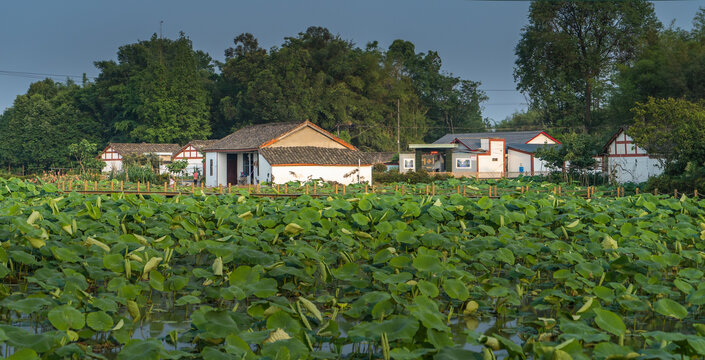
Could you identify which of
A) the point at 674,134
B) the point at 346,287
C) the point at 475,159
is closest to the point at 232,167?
the point at 475,159

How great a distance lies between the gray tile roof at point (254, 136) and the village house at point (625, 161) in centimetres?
1476

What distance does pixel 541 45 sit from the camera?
4612cm

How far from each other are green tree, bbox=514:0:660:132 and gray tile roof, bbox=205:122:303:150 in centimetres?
2307

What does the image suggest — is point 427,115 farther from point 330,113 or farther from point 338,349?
point 338,349

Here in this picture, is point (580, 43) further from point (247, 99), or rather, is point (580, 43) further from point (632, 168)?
point (247, 99)

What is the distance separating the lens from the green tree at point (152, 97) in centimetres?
5475

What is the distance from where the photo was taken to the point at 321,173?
Result: 28.7 meters

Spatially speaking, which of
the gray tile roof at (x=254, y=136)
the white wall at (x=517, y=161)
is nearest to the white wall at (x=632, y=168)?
the white wall at (x=517, y=161)

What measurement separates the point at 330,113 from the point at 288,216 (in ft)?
141

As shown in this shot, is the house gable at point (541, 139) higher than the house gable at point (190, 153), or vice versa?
the house gable at point (541, 139)

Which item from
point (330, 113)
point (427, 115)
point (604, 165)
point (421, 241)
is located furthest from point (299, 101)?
point (421, 241)

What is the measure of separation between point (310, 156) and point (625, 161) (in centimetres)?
1442

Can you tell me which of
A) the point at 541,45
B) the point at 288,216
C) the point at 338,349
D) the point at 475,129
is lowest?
the point at 338,349

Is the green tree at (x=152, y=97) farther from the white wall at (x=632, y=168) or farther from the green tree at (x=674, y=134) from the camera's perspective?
the green tree at (x=674, y=134)
